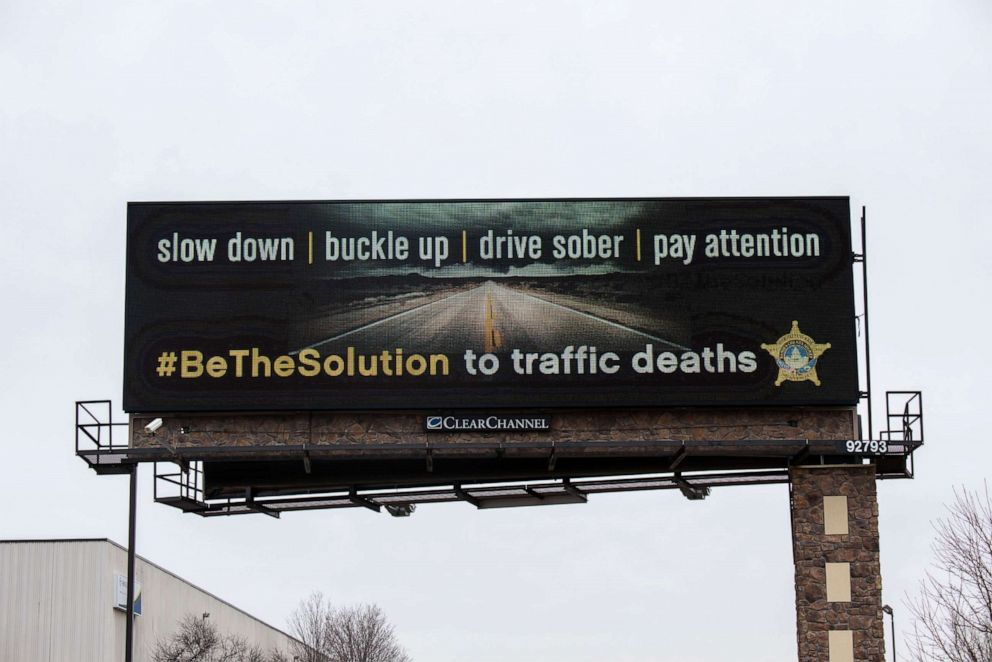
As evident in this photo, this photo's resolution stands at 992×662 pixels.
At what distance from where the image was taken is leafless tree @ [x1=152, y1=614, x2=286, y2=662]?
6338 cm

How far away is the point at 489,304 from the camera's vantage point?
43.0 meters

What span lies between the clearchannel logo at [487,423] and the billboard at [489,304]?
0.30m

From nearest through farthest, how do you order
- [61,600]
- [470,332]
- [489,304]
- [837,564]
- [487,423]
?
[837,564]
[487,423]
[470,332]
[489,304]
[61,600]

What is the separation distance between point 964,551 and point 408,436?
Answer: 12315 millimetres

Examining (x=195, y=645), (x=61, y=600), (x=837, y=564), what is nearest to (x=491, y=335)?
(x=837, y=564)

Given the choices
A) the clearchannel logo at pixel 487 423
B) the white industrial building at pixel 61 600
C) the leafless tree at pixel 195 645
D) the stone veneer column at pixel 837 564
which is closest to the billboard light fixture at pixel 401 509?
the clearchannel logo at pixel 487 423

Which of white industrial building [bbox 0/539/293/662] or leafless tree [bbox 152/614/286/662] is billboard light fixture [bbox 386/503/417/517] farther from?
leafless tree [bbox 152/614/286/662]

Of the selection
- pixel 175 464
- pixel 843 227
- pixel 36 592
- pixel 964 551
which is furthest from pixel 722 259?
pixel 36 592

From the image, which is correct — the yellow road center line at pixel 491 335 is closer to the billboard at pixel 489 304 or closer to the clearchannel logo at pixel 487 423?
the billboard at pixel 489 304

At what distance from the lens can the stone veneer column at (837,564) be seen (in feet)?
134

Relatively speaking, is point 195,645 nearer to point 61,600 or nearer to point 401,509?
point 61,600

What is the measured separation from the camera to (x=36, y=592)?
2217 inches

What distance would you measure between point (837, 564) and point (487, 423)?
820cm

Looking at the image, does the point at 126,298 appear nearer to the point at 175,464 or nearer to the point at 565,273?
the point at 175,464
